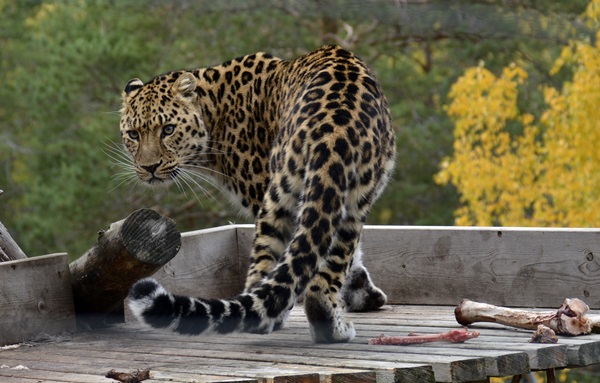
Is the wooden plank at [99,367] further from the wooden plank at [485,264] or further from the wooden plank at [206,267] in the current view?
the wooden plank at [485,264]

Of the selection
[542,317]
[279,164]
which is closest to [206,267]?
[279,164]

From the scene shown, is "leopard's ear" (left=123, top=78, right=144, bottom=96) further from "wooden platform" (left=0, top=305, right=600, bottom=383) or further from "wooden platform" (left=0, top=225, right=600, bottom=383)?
"wooden platform" (left=0, top=305, right=600, bottom=383)

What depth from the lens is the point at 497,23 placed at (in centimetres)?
504

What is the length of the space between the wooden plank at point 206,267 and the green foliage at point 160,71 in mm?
11345

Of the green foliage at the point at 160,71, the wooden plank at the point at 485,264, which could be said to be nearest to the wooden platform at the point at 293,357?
the wooden plank at the point at 485,264

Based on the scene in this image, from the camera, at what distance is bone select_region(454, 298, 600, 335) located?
5121 millimetres

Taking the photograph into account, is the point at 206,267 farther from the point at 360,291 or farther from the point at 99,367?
the point at 99,367

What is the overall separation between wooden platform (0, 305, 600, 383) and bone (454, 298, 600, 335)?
1.9 inches

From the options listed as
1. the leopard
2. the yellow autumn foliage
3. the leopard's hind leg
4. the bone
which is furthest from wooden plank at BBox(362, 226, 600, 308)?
the yellow autumn foliage

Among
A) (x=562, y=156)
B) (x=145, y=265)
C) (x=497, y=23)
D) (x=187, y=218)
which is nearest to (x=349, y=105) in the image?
(x=497, y=23)

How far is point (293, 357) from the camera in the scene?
476 cm

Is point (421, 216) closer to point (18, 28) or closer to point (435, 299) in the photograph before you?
point (18, 28)

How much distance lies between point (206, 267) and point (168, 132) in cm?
81

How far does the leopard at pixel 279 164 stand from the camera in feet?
15.8
